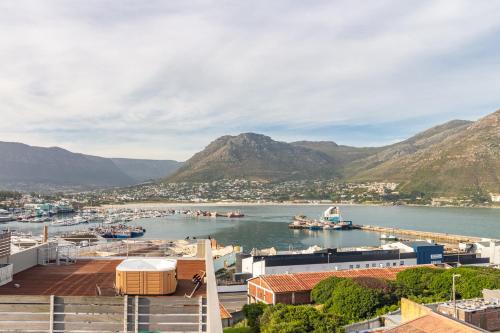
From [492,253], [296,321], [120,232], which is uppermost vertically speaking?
[296,321]

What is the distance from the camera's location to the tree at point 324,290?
16891 millimetres

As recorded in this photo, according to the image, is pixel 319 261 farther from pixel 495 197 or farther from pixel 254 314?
pixel 495 197

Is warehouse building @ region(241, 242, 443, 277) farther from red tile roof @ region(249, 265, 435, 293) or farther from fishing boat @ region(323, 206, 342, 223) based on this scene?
fishing boat @ region(323, 206, 342, 223)

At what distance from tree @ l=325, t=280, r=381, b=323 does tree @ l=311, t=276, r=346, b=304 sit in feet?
2.34

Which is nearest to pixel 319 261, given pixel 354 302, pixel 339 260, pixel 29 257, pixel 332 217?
pixel 339 260

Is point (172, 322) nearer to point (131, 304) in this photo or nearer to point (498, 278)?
point (131, 304)

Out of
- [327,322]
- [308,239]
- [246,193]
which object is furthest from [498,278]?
[246,193]

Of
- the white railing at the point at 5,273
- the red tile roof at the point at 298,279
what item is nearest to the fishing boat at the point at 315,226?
the red tile roof at the point at 298,279

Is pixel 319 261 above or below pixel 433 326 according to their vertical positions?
below

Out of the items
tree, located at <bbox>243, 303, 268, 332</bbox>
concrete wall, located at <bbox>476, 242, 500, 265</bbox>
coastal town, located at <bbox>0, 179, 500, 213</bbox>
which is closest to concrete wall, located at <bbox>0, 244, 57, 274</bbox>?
tree, located at <bbox>243, 303, 268, 332</bbox>

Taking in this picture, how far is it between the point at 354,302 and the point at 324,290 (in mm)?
1712

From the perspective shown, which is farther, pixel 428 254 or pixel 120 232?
pixel 120 232

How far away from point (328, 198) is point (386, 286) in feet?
430

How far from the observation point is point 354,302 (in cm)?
1553
